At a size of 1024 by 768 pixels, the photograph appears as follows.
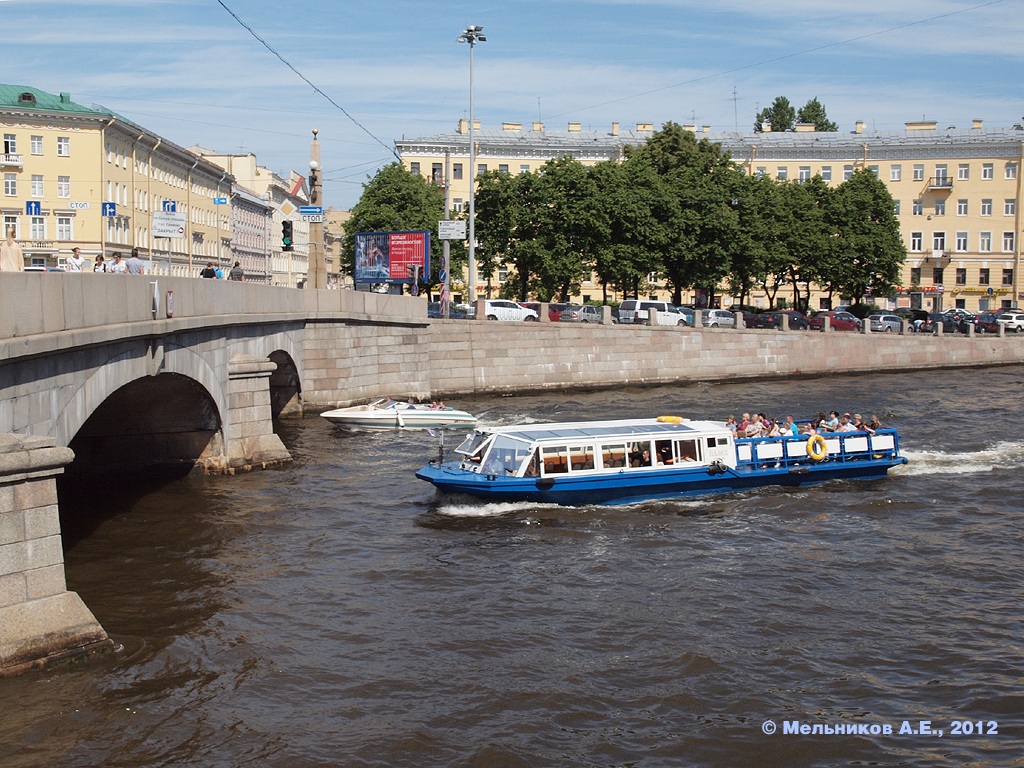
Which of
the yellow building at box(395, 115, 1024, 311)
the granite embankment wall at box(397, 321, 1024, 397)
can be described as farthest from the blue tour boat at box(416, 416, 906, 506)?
the yellow building at box(395, 115, 1024, 311)

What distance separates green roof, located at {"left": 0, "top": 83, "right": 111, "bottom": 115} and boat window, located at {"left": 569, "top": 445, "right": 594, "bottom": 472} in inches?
1465

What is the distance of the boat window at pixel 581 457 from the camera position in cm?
2383

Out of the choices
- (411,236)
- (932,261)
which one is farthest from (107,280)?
(932,261)

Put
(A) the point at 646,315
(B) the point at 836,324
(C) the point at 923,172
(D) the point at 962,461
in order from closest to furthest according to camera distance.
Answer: (D) the point at 962,461
(A) the point at 646,315
(B) the point at 836,324
(C) the point at 923,172

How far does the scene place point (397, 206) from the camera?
6488 centimetres

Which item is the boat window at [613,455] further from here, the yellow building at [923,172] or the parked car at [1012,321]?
A: the yellow building at [923,172]

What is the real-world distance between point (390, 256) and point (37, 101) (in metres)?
19.9

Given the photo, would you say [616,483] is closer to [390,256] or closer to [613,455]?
[613,455]

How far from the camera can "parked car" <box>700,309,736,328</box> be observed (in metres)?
52.5

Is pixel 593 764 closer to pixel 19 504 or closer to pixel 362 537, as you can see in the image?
pixel 19 504

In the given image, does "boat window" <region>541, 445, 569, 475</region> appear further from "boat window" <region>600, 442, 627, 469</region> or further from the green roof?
the green roof

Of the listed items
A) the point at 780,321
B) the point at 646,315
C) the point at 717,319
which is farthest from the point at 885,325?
the point at 646,315

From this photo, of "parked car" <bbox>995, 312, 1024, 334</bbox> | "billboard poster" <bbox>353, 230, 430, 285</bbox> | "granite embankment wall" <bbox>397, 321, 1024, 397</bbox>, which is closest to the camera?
"granite embankment wall" <bbox>397, 321, 1024, 397</bbox>

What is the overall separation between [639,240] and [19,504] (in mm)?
49001
